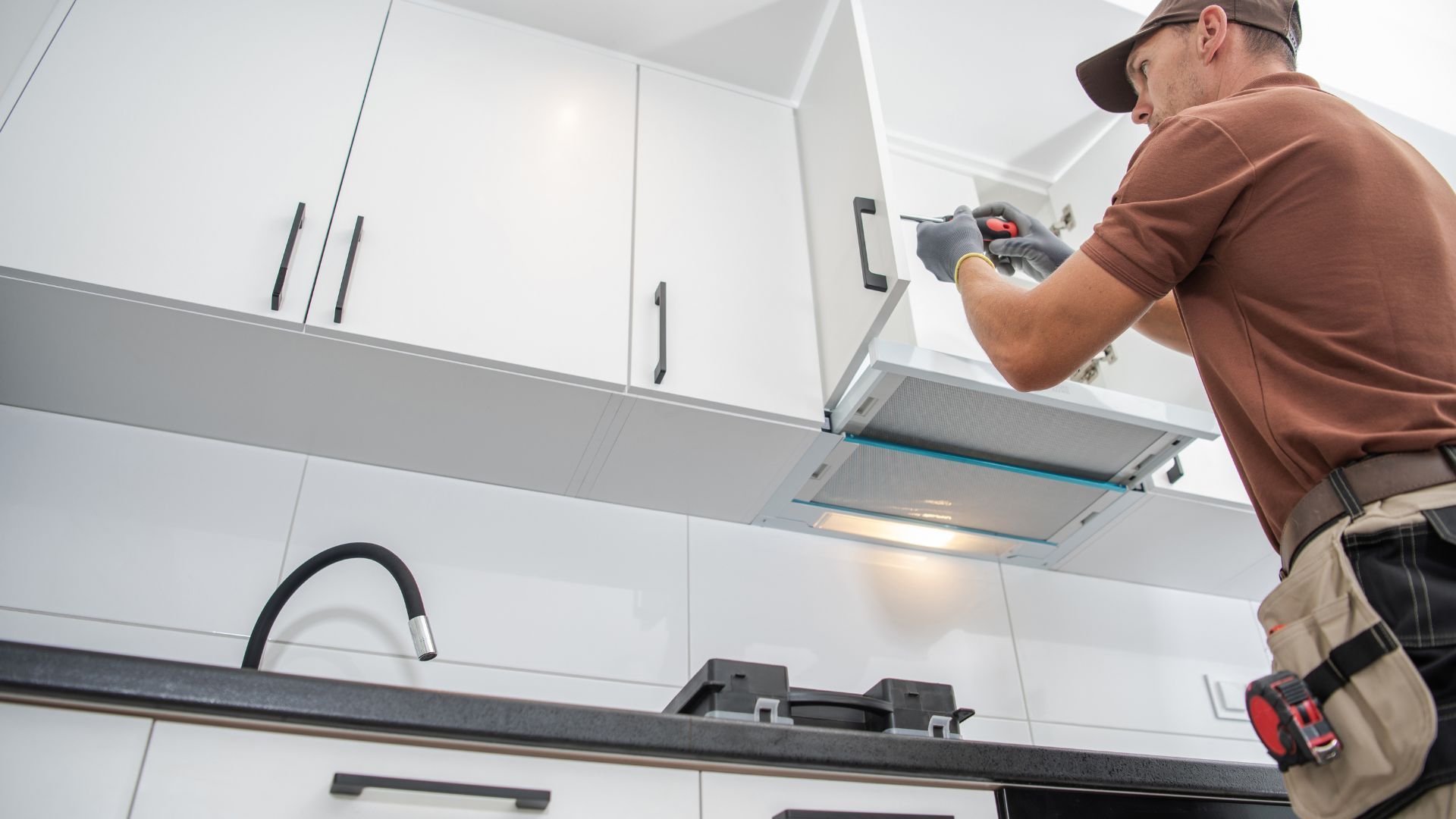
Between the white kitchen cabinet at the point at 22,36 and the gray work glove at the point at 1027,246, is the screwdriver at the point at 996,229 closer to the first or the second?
the gray work glove at the point at 1027,246

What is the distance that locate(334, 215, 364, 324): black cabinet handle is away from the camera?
52.1 inches

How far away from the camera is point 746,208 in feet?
5.87

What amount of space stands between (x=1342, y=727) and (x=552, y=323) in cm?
112

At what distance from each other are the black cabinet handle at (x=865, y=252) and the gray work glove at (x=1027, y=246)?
0.22m

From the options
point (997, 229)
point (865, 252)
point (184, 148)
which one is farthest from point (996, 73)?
point (184, 148)

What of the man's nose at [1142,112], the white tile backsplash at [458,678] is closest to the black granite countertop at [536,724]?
the white tile backsplash at [458,678]

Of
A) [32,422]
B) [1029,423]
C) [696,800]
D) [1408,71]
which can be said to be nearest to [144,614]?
[32,422]

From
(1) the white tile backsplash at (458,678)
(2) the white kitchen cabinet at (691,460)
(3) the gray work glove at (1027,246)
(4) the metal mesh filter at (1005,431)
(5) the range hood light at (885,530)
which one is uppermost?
(3) the gray work glove at (1027,246)

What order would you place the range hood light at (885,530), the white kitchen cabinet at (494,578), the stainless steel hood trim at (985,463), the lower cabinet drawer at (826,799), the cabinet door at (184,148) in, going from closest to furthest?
1. the lower cabinet drawer at (826,799)
2. the cabinet door at (184,148)
3. the white kitchen cabinet at (494,578)
4. the stainless steel hood trim at (985,463)
5. the range hood light at (885,530)

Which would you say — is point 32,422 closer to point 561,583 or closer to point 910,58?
point 561,583

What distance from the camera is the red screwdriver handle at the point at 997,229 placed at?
162cm

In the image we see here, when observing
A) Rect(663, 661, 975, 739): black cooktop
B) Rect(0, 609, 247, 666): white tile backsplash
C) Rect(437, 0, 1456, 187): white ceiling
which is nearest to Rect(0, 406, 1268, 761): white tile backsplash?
Rect(0, 609, 247, 666): white tile backsplash

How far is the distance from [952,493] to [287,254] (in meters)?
1.20

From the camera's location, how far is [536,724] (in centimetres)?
93
